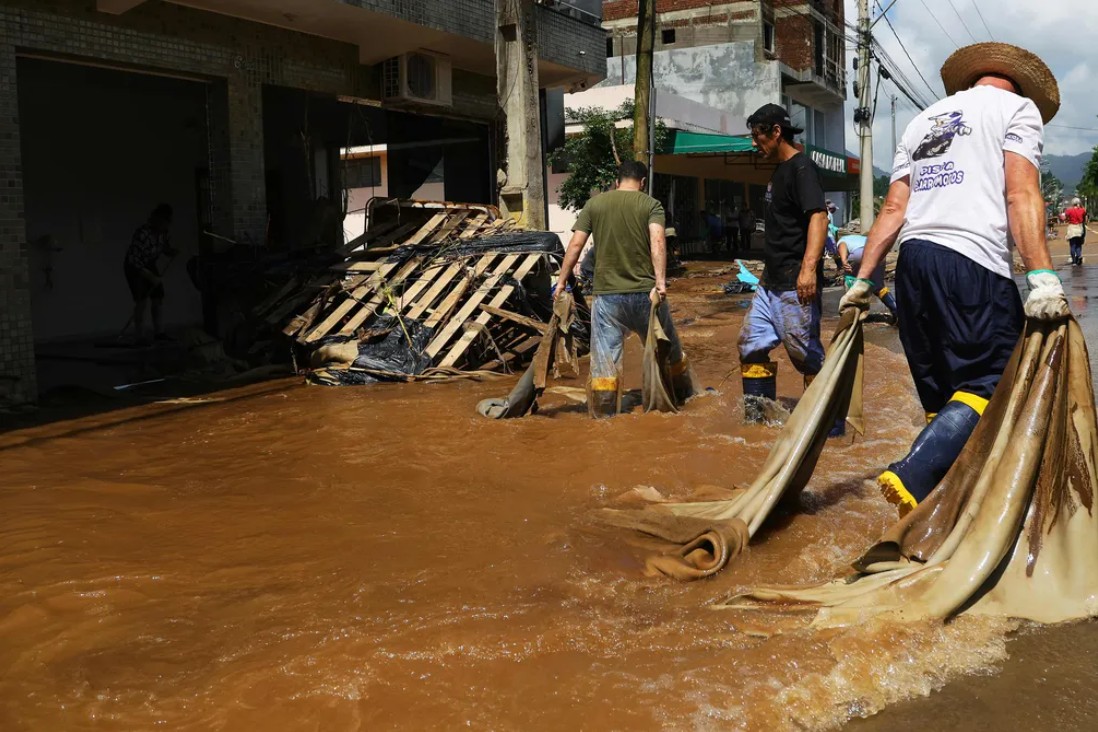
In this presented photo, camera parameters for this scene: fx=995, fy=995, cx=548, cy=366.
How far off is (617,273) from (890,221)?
279cm

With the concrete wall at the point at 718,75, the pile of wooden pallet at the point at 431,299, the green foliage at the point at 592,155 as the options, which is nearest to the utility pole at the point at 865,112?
the concrete wall at the point at 718,75

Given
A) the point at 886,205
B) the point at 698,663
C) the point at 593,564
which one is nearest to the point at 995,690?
the point at 698,663

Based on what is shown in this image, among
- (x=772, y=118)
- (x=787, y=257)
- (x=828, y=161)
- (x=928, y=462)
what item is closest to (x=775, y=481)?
(x=928, y=462)

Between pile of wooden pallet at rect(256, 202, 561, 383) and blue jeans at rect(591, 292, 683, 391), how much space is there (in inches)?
106

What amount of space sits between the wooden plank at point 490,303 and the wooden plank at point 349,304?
95 centimetres

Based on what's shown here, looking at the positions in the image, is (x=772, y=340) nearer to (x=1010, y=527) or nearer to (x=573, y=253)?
(x=573, y=253)

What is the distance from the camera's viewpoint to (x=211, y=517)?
454 centimetres

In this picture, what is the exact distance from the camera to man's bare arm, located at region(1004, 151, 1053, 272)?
326 centimetres

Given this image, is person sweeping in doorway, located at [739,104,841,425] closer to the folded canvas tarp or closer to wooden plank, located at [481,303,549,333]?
the folded canvas tarp

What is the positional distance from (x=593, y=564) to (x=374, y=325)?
5.98 meters

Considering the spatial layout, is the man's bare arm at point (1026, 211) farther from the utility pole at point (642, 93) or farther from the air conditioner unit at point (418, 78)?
the utility pole at point (642, 93)

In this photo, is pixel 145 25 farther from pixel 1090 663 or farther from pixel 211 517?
pixel 1090 663

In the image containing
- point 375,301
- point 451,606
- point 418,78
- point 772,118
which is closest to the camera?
point 451,606

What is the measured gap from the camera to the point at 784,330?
5.61 m
